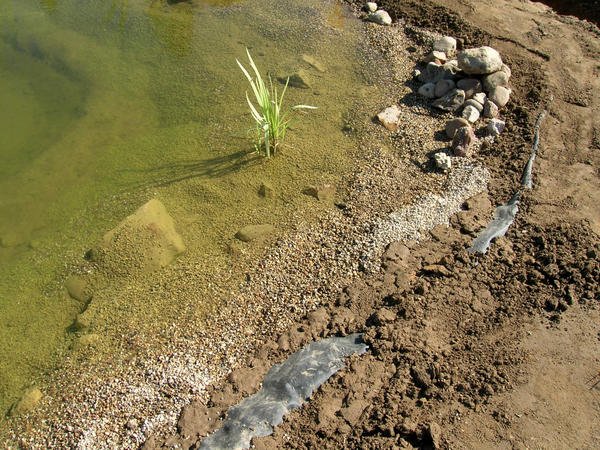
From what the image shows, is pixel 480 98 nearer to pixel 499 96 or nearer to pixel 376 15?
pixel 499 96

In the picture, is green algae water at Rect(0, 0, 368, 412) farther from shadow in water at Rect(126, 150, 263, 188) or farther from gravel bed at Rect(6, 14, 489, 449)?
gravel bed at Rect(6, 14, 489, 449)

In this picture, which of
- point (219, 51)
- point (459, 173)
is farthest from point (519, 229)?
point (219, 51)

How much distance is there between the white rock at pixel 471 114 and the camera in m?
4.39

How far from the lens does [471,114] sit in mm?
4395

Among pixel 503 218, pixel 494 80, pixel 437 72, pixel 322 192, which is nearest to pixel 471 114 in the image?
pixel 494 80

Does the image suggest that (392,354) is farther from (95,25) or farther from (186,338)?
(95,25)

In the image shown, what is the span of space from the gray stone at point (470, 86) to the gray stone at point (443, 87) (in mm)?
81

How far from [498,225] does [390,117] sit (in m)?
1.41

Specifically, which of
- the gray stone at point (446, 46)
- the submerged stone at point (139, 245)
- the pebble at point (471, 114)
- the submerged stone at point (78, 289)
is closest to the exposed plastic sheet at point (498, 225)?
the pebble at point (471, 114)

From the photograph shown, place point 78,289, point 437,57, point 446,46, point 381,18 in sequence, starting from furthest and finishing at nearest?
Result: 1. point 381,18
2. point 446,46
3. point 437,57
4. point 78,289

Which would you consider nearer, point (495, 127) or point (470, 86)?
point (495, 127)

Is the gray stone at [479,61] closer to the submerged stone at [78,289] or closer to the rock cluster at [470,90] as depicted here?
the rock cluster at [470,90]

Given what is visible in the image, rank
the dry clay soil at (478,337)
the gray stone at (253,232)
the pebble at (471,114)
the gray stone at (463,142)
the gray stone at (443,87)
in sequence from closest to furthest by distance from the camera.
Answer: the dry clay soil at (478,337), the gray stone at (253,232), the gray stone at (463,142), the pebble at (471,114), the gray stone at (443,87)

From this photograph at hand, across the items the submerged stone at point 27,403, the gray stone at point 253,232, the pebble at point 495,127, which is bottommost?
the submerged stone at point 27,403
